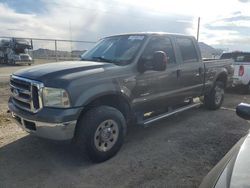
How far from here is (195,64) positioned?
→ 615 cm

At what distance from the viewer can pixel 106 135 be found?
4.10 metres

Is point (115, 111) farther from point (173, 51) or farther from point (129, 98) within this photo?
point (173, 51)

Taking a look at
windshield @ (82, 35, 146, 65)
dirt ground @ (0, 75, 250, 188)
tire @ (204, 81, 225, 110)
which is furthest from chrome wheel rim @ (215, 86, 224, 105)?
windshield @ (82, 35, 146, 65)

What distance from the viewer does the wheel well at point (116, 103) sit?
4.11 meters

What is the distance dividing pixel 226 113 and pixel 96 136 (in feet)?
14.7

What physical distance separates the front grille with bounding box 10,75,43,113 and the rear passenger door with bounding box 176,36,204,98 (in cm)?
302

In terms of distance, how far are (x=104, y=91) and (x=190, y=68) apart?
104 inches

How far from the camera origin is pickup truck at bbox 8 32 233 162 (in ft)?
12.1

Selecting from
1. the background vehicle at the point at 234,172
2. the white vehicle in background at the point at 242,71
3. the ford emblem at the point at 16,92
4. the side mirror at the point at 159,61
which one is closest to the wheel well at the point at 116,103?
the side mirror at the point at 159,61

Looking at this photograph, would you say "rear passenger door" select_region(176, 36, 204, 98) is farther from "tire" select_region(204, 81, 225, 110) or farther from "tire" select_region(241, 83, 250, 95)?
"tire" select_region(241, 83, 250, 95)

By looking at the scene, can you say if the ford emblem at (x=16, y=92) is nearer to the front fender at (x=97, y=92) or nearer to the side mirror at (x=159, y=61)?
the front fender at (x=97, y=92)

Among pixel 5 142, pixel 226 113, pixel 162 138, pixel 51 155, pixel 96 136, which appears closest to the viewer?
pixel 96 136

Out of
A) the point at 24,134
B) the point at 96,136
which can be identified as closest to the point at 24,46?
the point at 24,134

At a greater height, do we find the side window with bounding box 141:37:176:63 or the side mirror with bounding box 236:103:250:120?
the side window with bounding box 141:37:176:63
